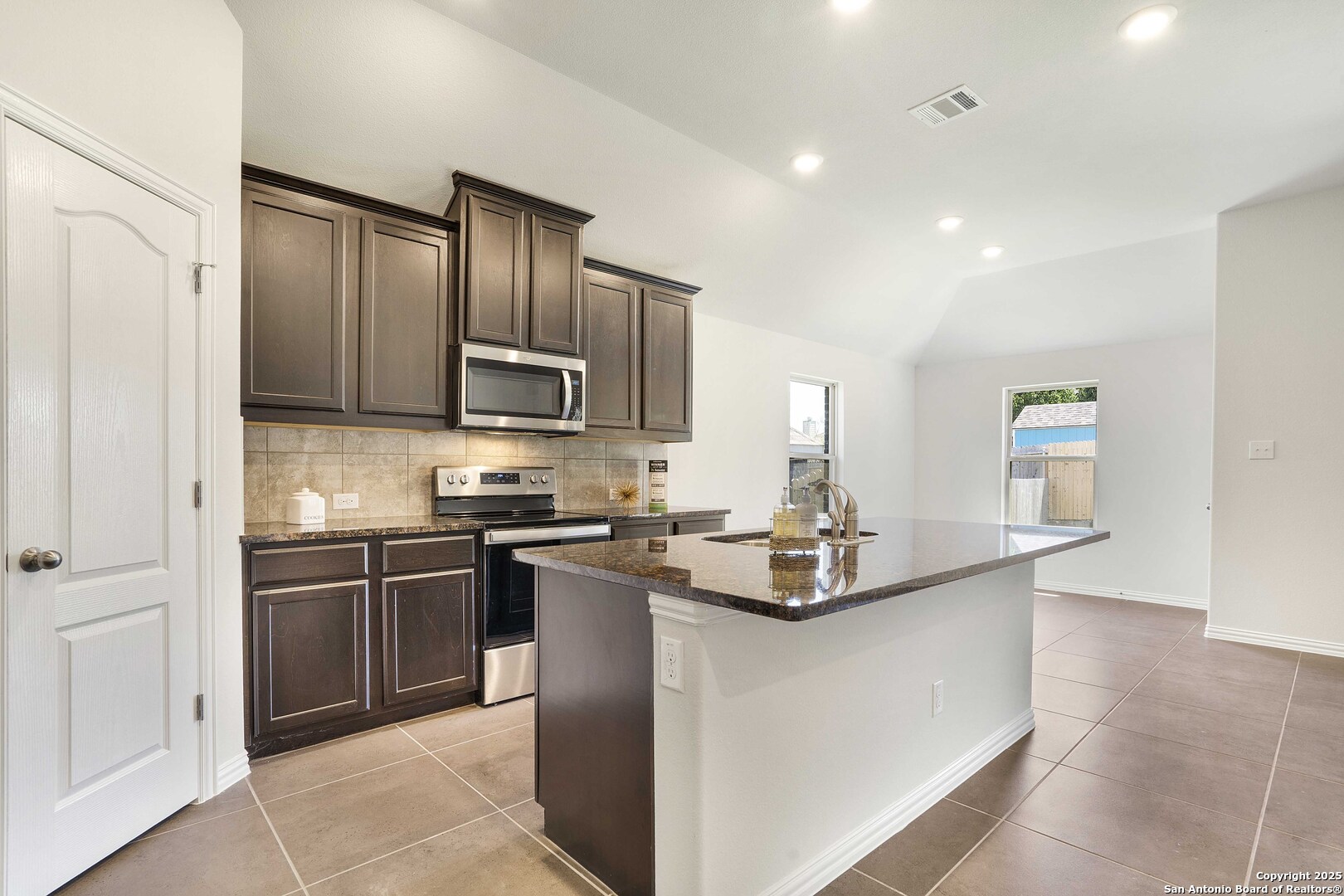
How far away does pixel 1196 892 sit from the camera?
1.75 meters

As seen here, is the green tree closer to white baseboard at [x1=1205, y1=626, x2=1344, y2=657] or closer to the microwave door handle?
white baseboard at [x1=1205, y1=626, x2=1344, y2=657]

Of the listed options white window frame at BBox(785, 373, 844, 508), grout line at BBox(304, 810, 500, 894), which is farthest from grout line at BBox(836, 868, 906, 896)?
white window frame at BBox(785, 373, 844, 508)

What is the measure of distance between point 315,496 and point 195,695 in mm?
916

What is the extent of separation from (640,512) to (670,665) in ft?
8.46

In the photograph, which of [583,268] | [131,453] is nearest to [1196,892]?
[131,453]

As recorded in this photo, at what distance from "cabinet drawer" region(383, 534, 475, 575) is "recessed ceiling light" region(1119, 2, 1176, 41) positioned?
131 inches

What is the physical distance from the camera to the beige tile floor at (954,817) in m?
1.82

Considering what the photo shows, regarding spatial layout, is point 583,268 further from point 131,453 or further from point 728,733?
point 728,733

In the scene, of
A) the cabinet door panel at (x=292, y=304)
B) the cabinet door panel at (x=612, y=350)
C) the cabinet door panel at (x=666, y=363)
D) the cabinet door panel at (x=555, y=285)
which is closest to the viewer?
the cabinet door panel at (x=292, y=304)

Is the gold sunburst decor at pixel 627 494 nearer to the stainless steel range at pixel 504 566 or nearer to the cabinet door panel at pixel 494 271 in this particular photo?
the stainless steel range at pixel 504 566

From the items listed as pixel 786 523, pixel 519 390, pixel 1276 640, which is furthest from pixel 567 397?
pixel 1276 640

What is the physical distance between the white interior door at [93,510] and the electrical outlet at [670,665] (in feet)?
5.37

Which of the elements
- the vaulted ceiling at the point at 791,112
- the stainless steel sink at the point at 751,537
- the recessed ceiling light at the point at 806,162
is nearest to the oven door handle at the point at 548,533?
the stainless steel sink at the point at 751,537

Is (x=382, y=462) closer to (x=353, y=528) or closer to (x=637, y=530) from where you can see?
(x=353, y=528)
